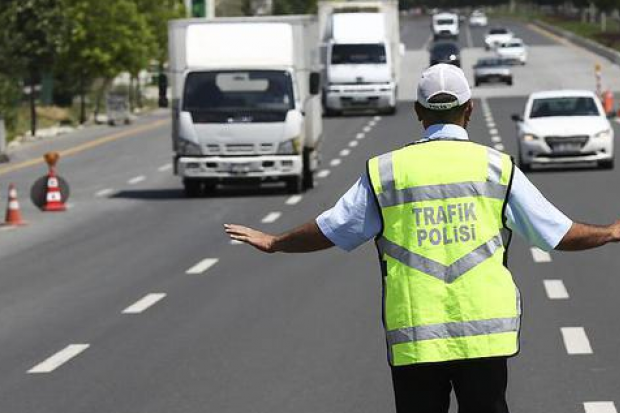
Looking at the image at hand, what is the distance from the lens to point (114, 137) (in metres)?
48.4

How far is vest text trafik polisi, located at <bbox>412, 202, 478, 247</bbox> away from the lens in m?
5.99

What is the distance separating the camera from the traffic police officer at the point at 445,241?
19.4 ft

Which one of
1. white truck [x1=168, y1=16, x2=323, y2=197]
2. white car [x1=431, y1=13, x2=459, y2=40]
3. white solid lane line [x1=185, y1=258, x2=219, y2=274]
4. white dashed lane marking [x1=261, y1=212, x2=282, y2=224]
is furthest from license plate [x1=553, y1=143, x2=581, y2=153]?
white car [x1=431, y1=13, x2=459, y2=40]

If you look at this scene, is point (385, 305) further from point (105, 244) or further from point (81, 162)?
point (81, 162)

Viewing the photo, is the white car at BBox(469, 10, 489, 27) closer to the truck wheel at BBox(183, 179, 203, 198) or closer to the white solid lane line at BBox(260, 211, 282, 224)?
the truck wheel at BBox(183, 179, 203, 198)

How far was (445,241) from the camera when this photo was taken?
5984 millimetres

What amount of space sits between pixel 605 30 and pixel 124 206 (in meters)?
98.7

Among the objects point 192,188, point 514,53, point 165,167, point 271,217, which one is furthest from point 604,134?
point 514,53

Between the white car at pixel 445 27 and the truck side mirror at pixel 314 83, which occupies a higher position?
the truck side mirror at pixel 314 83

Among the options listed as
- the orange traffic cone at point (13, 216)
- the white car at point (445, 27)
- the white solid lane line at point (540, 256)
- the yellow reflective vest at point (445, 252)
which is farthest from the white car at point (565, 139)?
the white car at point (445, 27)

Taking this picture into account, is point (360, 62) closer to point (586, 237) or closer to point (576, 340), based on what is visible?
point (576, 340)

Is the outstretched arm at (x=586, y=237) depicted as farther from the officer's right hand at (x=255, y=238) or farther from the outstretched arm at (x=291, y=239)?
the officer's right hand at (x=255, y=238)

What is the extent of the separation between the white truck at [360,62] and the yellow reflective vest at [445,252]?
48351mm

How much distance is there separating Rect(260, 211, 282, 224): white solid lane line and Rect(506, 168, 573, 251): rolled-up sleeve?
18498 millimetres
